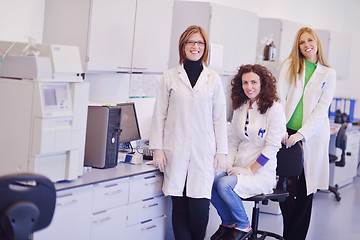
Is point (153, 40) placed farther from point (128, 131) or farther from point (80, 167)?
point (80, 167)

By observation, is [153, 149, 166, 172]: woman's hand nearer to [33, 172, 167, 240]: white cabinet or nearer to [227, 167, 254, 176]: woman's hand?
[33, 172, 167, 240]: white cabinet

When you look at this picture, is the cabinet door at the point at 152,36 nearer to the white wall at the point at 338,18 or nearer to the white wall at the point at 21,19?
the white wall at the point at 21,19

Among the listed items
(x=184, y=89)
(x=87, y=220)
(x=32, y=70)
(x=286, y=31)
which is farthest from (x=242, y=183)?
(x=286, y=31)

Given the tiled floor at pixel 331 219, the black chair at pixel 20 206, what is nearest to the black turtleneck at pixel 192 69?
the black chair at pixel 20 206

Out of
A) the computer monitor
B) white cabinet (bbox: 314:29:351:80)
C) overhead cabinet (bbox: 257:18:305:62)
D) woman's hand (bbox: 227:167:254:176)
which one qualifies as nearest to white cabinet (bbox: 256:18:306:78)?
overhead cabinet (bbox: 257:18:305:62)

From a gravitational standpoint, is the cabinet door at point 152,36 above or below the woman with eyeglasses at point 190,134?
above

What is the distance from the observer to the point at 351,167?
267 inches

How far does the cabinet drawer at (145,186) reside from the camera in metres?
3.08

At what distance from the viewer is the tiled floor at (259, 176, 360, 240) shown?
449 centimetres

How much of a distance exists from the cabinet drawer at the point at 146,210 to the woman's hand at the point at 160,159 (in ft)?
0.77

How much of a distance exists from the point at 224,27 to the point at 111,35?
137 cm

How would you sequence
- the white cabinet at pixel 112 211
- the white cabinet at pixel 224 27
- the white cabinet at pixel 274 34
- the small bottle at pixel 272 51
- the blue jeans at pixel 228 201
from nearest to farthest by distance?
the white cabinet at pixel 112 211 → the blue jeans at pixel 228 201 → the white cabinet at pixel 224 27 → the small bottle at pixel 272 51 → the white cabinet at pixel 274 34

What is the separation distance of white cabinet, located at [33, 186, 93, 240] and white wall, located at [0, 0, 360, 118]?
106 centimetres

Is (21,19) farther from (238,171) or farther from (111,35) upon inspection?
(238,171)
